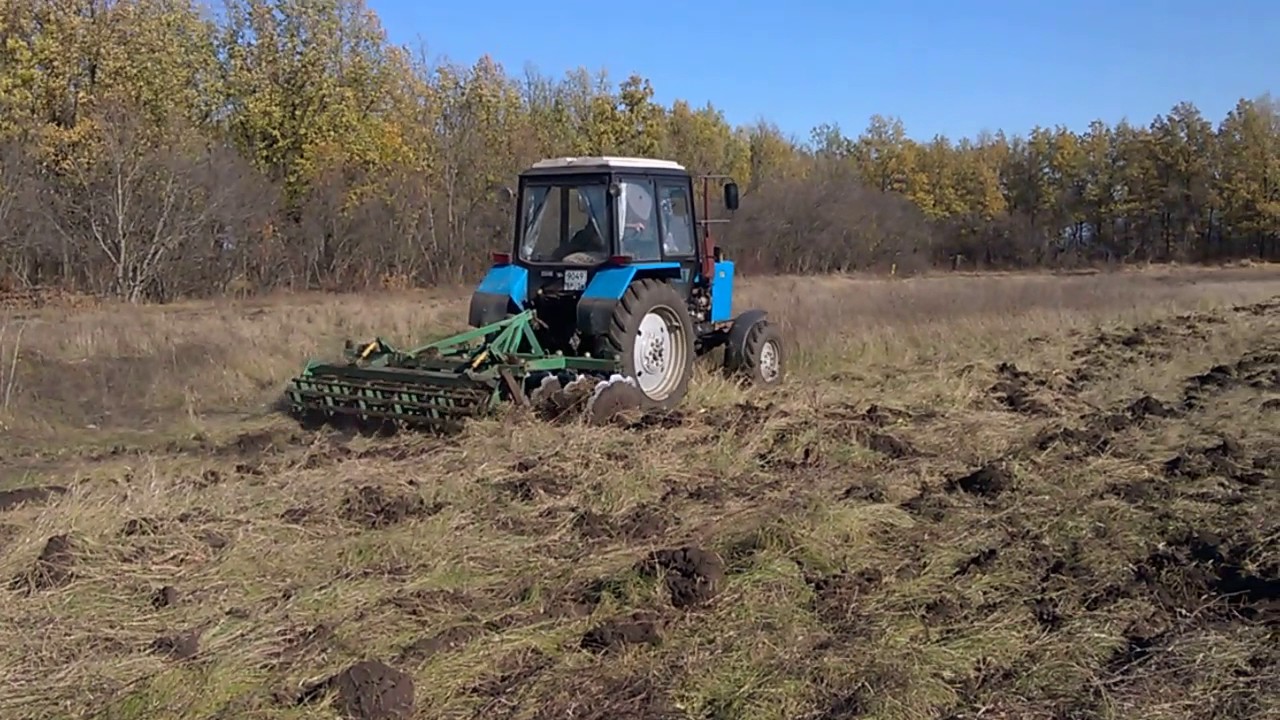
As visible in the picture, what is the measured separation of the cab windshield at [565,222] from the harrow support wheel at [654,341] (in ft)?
1.88

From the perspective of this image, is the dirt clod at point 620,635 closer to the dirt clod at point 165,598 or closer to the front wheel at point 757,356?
the dirt clod at point 165,598

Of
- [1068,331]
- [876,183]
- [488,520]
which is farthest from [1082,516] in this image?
[876,183]

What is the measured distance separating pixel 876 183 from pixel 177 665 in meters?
52.6

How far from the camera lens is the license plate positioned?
30.9 ft

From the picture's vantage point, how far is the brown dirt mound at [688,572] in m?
4.54

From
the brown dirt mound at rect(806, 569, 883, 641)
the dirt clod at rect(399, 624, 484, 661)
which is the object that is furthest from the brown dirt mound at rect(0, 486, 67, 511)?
the brown dirt mound at rect(806, 569, 883, 641)

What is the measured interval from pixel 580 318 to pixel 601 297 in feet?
0.75

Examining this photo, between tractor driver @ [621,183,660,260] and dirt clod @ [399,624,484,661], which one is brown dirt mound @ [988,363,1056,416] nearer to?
tractor driver @ [621,183,660,260]

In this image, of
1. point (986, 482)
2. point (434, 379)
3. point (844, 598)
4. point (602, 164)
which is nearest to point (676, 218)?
point (602, 164)

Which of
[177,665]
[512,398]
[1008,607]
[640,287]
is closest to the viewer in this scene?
[177,665]

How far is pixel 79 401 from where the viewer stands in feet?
31.2

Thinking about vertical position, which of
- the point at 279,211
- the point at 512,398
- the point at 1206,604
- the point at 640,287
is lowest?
the point at 1206,604

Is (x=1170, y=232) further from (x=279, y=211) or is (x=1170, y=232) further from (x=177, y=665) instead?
(x=177, y=665)

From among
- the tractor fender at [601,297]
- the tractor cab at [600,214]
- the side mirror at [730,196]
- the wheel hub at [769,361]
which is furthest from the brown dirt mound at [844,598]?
the wheel hub at [769,361]
